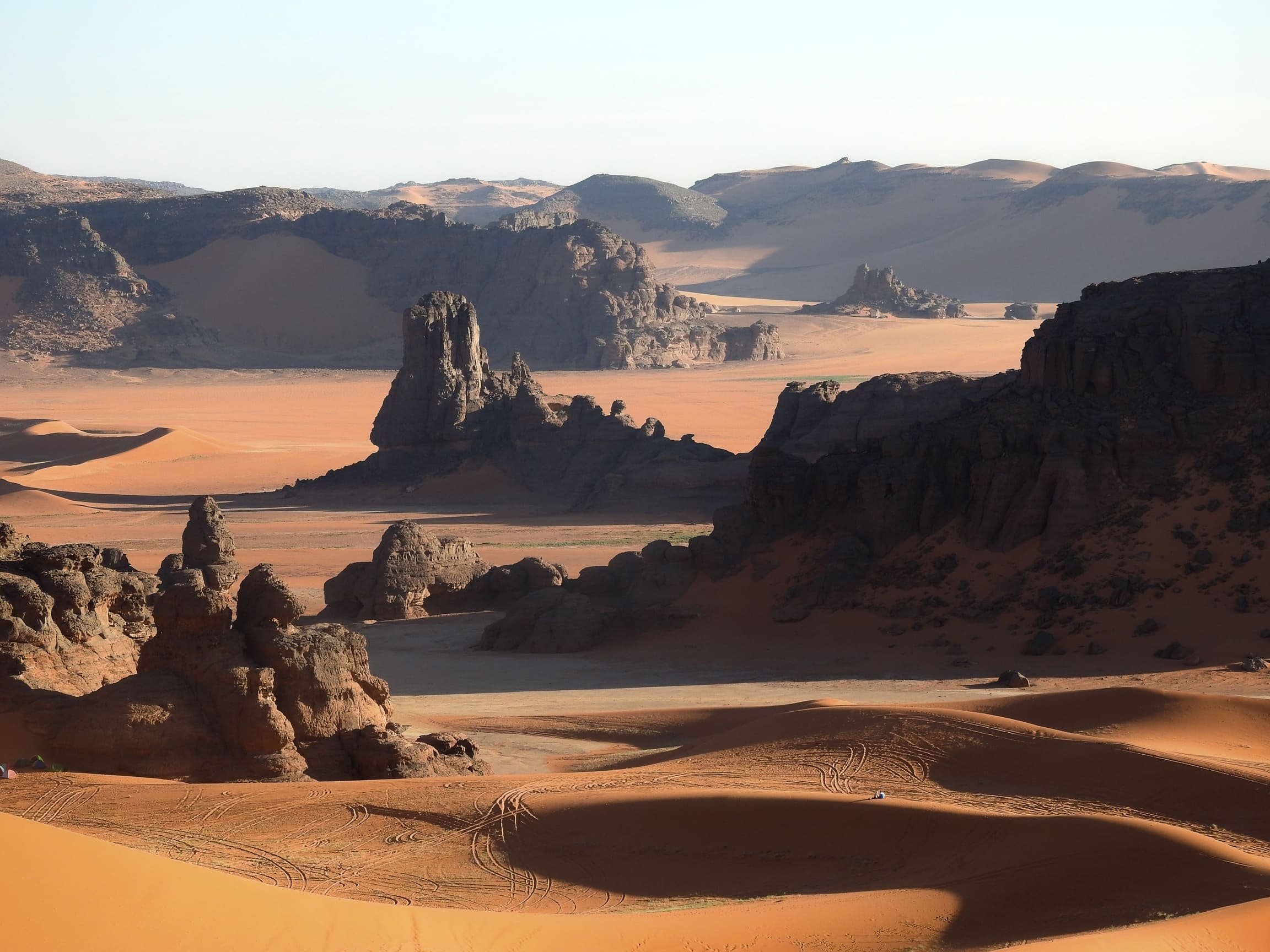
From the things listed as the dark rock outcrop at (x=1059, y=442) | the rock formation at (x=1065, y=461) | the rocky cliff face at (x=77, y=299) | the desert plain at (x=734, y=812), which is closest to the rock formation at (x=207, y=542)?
the desert plain at (x=734, y=812)

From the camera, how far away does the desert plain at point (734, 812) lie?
9039mm

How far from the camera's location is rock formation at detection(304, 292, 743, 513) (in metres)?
42.8

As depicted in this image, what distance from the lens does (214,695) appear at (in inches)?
580

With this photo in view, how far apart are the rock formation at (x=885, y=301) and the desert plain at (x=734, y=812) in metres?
82.6

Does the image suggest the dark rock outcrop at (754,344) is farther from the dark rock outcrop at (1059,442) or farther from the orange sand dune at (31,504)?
the dark rock outcrop at (1059,442)

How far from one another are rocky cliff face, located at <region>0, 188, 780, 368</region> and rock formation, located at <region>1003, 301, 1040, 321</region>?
23.4 metres

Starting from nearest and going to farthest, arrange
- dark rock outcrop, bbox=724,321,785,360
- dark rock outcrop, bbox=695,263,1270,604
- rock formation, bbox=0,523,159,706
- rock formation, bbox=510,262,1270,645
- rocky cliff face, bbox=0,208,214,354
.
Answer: rock formation, bbox=0,523,159,706
rock formation, bbox=510,262,1270,645
dark rock outcrop, bbox=695,263,1270,604
rocky cliff face, bbox=0,208,214,354
dark rock outcrop, bbox=724,321,785,360

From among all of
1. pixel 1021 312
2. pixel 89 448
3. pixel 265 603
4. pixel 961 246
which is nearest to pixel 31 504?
pixel 89 448

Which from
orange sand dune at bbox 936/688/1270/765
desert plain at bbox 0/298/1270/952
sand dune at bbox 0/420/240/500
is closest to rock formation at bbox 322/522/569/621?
desert plain at bbox 0/298/1270/952

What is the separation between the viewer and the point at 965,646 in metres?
22.9

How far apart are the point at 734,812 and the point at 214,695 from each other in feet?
17.6

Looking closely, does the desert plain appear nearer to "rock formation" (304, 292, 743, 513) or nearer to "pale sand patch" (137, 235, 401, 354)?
"rock formation" (304, 292, 743, 513)

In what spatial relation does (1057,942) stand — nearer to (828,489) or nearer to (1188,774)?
(1188,774)

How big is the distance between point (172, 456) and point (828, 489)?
120 feet
